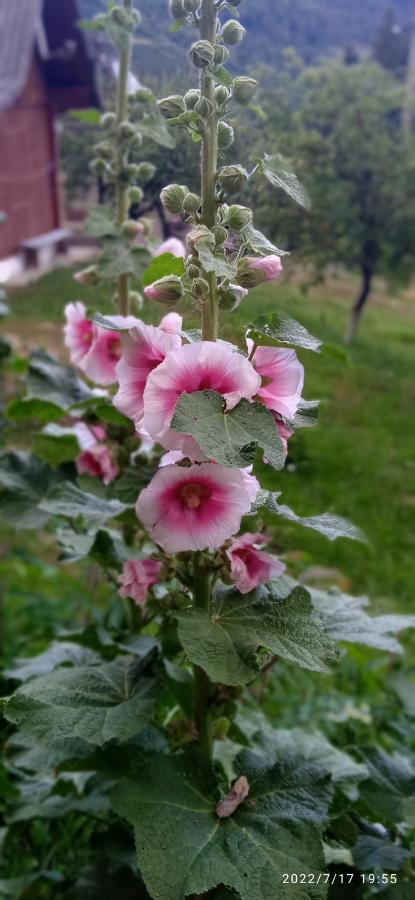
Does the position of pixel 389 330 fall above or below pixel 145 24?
below

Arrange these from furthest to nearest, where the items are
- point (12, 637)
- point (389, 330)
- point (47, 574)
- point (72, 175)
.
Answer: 1. point (389, 330)
2. point (47, 574)
3. point (12, 637)
4. point (72, 175)

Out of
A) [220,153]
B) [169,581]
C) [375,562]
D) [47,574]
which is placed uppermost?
[220,153]

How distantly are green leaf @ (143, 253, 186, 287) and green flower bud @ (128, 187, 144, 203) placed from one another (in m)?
0.31

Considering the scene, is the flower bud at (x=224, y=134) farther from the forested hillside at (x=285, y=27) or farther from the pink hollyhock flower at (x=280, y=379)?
the forested hillside at (x=285, y=27)

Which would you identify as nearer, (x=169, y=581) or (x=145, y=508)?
(x=145, y=508)

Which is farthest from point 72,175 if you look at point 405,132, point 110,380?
point 405,132

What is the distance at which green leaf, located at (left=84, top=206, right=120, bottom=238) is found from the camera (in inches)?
36.4

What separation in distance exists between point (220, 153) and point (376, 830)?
68 cm

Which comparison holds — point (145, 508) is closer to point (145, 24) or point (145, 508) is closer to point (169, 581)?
point (169, 581)

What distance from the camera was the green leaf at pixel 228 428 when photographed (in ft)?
1.73

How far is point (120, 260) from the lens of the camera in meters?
0.90

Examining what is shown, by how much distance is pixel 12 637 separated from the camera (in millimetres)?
1852

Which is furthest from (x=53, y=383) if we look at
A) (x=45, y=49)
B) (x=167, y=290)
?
(x=45, y=49)

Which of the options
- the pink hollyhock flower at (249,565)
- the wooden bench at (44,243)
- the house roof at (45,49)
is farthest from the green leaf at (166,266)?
the house roof at (45,49)
